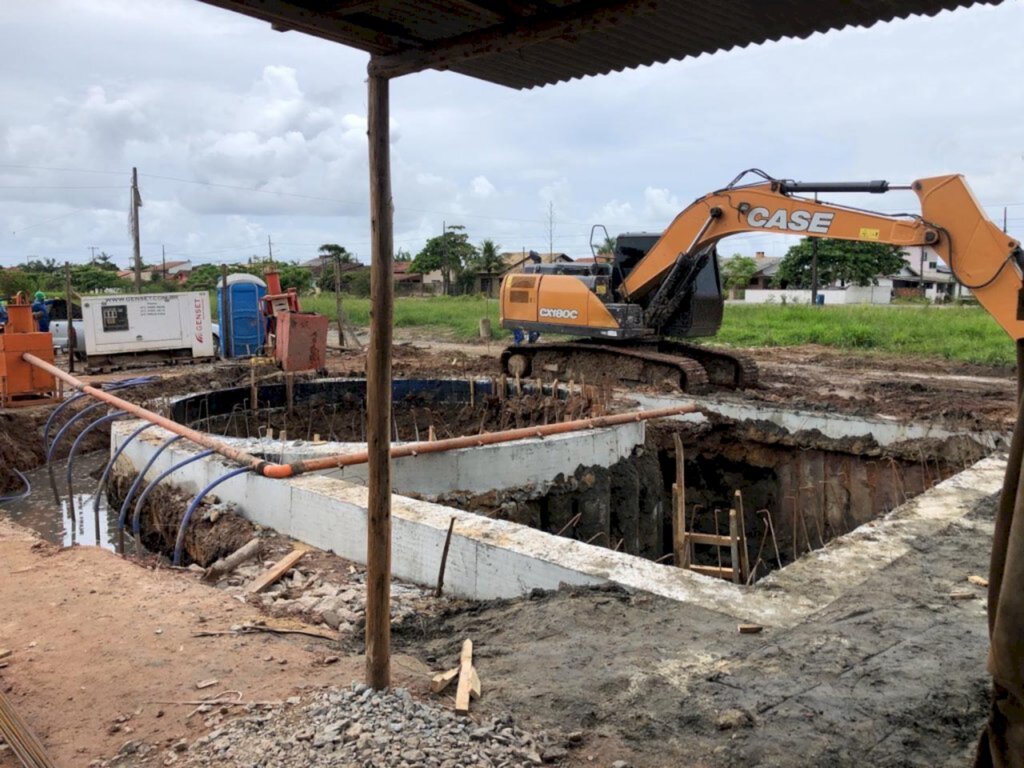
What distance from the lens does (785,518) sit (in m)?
11.1

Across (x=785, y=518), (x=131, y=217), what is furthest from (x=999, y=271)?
(x=131, y=217)

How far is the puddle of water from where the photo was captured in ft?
27.7

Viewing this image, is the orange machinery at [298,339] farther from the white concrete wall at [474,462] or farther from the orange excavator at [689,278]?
the white concrete wall at [474,462]

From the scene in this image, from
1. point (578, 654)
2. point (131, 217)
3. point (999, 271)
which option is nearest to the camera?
point (578, 654)

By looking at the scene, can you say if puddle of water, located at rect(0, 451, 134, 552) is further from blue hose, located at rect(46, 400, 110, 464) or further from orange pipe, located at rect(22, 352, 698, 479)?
orange pipe, located at rect(22, 352, 698, 479)

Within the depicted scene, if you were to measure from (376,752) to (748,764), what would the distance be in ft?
4.43

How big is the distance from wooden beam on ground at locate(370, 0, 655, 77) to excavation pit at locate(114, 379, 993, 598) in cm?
302

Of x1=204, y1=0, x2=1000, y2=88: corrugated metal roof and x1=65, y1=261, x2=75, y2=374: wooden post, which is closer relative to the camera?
x1=204, y1=0, x2=1000, y2=88: corrugated metal roof

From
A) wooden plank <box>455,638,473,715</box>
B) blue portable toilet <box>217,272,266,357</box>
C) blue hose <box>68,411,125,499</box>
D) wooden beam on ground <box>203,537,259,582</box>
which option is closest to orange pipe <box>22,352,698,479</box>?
blue hose <box>68,411,125,499</box>

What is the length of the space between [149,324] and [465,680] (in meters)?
16.6

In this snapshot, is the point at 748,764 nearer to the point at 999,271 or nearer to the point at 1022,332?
the point at 1022,332

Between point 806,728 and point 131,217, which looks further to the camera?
point 131,217

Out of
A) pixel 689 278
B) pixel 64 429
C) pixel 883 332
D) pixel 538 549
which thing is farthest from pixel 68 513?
pixel 883 332

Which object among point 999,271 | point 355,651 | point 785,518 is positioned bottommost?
point 785,518
